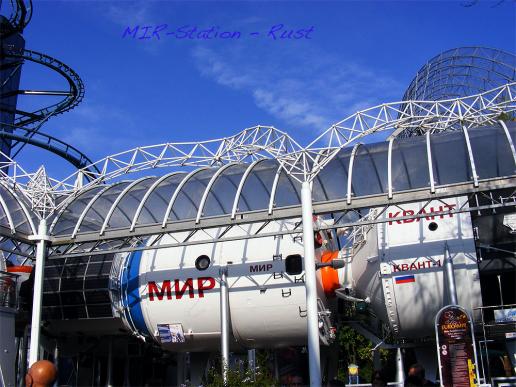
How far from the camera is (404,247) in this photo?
16.3 meters

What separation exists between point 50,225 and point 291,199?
8112 millimetres

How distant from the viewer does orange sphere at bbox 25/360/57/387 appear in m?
4.32

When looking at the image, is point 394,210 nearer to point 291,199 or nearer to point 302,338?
point 291,199

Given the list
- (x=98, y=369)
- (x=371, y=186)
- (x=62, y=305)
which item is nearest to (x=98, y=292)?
(x=62, y=305)

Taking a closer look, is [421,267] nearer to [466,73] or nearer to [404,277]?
[404,277]

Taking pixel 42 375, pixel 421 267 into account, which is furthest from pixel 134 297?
pixel 42 375

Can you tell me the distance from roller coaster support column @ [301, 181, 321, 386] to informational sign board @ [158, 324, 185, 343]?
6.13 metres

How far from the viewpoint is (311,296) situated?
13.2 metres

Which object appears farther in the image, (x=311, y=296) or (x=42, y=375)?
(x=311, y=296)

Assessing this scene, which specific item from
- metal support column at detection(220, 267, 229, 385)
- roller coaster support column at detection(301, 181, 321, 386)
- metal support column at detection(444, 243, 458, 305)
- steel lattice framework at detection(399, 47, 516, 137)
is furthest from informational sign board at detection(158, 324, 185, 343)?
steel lattice framework at detection(399, 47, 516, 137)

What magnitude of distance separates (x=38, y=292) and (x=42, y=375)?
13.3m

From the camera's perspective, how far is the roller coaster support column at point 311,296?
500 inches

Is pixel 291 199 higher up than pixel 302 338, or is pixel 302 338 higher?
pixel 291 199

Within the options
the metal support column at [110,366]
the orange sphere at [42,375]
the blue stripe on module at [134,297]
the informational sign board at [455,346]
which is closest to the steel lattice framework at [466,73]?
the informational sign board at [455,346]
